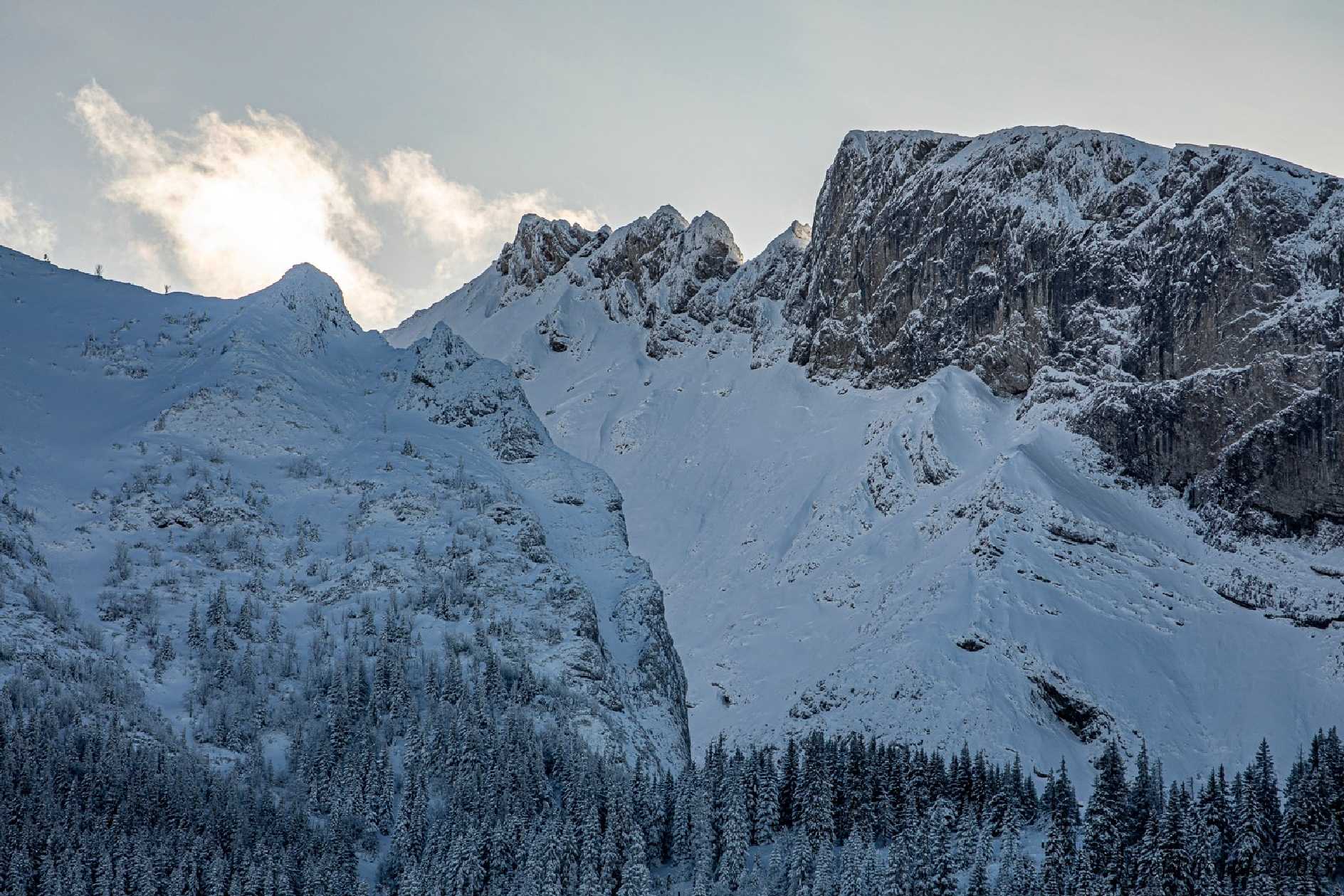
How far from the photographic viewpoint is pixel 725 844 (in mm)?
142125

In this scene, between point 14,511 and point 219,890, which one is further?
point 14,511

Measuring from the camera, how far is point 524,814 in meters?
148

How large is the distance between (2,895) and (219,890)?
18.3m

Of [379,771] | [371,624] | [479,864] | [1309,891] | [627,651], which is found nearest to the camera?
[1309,891]

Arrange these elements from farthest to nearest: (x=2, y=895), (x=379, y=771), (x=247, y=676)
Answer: (x=247, y=676), (x=379, y=771), (x=2, y=895)

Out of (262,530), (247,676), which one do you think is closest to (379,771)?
(247,676)

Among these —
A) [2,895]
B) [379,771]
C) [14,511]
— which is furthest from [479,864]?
[14,511]

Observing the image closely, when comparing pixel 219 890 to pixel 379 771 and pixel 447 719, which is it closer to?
pixel 379 771

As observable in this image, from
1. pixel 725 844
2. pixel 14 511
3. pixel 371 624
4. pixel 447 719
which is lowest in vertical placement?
pixel 725 844

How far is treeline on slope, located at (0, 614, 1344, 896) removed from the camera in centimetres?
12962

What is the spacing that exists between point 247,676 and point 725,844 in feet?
202

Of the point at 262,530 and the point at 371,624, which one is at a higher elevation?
the point at 262,530

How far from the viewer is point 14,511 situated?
183 metres

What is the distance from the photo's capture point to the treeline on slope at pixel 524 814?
5103 inches
